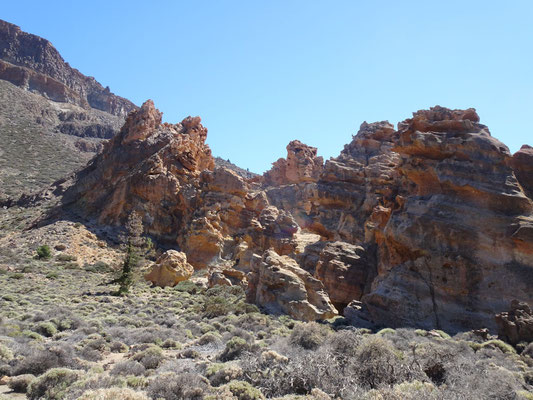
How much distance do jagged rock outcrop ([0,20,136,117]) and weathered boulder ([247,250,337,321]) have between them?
324 ft

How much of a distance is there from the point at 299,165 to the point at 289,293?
51622 millimetres

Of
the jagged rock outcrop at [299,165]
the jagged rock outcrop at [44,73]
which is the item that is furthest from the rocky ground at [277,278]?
the jagged rock outcrop at [44,73]

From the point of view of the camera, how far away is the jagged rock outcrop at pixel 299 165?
66.6 m

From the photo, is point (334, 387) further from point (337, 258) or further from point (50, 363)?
point (337, 258)

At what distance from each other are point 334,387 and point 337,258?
1473 cm

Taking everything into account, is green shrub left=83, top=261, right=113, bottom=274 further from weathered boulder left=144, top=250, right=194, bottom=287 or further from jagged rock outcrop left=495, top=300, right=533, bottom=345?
jagged rock outcrop left=495, top=300, right=533, bottom=345

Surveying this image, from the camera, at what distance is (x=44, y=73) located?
4104 inches

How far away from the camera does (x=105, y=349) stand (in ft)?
33.9

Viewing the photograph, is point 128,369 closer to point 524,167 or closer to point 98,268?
point 524,167

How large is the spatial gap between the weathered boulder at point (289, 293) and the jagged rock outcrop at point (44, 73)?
98.7 m

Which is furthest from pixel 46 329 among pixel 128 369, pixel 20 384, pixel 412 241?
pixel 412 241

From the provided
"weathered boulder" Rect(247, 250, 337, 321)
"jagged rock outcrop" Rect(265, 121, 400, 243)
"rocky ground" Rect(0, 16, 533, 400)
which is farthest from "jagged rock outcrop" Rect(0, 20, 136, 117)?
"weathered boulder" Rect(247, 250, 337, 321)

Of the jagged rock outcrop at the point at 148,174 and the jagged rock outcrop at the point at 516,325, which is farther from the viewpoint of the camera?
the jagged rock outcrop at the point at 148,174

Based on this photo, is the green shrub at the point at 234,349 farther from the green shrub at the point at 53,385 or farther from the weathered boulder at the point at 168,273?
the weathered boulder at the point at 168,273
